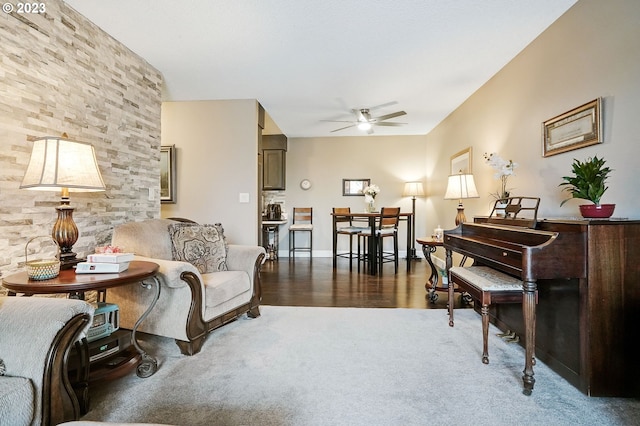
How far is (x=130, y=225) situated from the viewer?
228cm

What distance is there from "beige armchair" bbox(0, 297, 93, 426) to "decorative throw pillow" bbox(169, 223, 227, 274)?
1.23m

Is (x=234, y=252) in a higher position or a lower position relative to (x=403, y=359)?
higher

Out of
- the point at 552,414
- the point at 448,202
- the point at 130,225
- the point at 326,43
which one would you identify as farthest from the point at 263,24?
the point at 448,202

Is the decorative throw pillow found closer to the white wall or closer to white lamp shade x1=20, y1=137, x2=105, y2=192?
white lamp shade x1=20, y1=137, x2=105, y2=192

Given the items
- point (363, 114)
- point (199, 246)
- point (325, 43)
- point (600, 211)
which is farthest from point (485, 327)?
point (363, 114)

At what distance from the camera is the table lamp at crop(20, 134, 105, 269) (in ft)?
5.10

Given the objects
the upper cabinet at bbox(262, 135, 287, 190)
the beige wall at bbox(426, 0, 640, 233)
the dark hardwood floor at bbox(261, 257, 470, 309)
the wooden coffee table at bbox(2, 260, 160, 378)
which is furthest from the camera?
the upper cabinet at bbox(262, 135, 287, 190)

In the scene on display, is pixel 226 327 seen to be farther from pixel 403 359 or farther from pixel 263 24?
pixel 263 24

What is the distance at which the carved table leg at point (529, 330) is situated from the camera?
158cm

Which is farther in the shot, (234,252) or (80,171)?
(234,252)

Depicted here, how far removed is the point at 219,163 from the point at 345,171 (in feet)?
9.93

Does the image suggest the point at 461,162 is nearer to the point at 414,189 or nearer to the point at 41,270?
the point at 414,189

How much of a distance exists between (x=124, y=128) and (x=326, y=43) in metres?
2.02

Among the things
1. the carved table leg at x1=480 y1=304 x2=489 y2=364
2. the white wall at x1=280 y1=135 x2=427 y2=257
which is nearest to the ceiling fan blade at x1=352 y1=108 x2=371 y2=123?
the white wall at x1=280 y1=135 x2=427 y2=257
